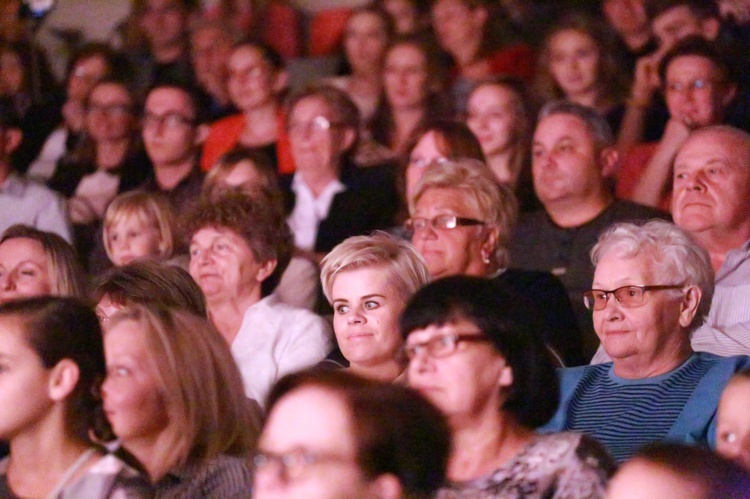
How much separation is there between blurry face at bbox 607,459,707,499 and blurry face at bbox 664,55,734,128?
2.42m

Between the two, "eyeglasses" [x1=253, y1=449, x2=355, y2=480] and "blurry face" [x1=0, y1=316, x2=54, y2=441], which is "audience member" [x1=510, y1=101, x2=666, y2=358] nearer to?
"blurry face" [x1=0, y1=316, x2=54, y2=441]

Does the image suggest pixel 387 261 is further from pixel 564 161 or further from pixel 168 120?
pixel 168 120

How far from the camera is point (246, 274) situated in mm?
3229

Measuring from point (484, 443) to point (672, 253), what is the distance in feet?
Result: 2.69

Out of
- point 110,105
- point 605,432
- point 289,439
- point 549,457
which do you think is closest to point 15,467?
point 289,439

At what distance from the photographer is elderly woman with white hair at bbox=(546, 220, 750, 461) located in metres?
2.32

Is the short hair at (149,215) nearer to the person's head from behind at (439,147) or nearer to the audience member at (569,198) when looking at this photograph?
the person's head from behind at (439,147)

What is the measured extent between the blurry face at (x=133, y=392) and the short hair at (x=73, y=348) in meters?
0.03

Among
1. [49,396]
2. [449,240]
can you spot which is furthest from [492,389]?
[449,240]

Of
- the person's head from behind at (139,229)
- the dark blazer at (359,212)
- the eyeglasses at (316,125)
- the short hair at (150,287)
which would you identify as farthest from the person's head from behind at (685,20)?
the short hair at (150,287)

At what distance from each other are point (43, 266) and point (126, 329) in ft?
3.73

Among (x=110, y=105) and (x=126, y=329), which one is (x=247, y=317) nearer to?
(x=126, y=329)

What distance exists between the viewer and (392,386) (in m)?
1.48

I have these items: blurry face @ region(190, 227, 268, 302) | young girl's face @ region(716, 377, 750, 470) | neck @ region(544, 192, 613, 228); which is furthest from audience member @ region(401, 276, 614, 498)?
neck @ region(544, 192, 613, 228)
